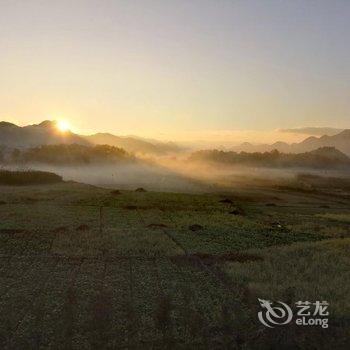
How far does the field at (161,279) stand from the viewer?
1861 cm

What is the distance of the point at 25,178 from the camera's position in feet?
279

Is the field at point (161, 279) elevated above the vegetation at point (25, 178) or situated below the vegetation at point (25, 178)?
below

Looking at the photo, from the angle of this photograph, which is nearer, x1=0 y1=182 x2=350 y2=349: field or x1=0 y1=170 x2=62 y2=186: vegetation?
x1=0 y1=182 x2=350 y2=349: field

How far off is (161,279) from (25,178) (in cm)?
6548

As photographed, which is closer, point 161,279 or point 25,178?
point 161,279

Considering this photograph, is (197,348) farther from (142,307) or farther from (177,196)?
(177,196)

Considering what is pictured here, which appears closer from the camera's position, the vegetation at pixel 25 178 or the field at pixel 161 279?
the field at pixel 161 279

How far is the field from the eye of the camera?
733 inches

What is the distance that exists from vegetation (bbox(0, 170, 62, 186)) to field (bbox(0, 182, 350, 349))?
33075mm

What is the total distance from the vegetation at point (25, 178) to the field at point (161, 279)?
33075 millimetres

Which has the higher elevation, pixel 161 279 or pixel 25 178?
pixel 25 178

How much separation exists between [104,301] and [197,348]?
19.2 ft

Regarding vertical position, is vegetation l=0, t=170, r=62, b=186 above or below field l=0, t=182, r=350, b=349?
above

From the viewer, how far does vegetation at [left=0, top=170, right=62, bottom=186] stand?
8219 cm
